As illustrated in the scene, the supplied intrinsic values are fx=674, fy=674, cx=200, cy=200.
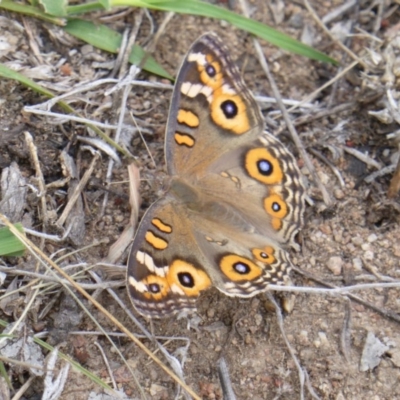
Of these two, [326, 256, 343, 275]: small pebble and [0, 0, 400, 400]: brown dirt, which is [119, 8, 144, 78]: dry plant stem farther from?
[326, 256, 343, 275]: small pebble

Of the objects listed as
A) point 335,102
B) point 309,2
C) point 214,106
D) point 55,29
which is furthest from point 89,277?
point 309,2

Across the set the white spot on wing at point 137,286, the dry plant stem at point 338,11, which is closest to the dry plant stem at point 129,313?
the white spot on wing at point 137,286

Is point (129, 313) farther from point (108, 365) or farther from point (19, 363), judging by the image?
point (19, 363)

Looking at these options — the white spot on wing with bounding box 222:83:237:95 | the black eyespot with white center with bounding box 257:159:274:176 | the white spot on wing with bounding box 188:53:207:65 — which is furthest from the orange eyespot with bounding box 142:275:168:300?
the white spot on wing with bounding box 188:53:207:65

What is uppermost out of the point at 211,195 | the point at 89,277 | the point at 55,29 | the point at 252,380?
the point at 55,29

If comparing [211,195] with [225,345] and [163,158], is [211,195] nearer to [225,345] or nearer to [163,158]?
[163,158]

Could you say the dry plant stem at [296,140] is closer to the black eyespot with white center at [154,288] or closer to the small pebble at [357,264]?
the small pebble at [357,264]

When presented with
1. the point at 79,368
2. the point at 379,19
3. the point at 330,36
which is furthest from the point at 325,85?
the point at 79,368
